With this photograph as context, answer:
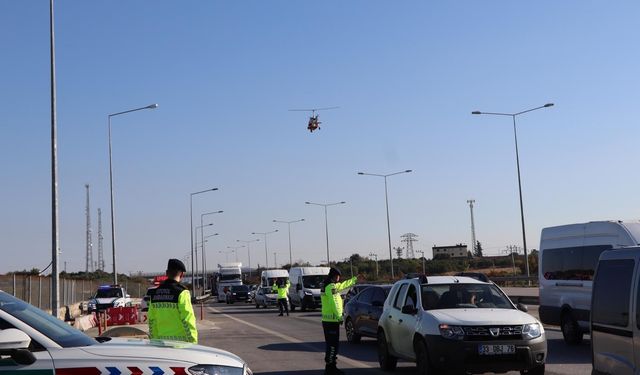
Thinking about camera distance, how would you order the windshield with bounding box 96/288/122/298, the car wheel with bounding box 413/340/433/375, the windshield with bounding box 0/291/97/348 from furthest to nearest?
the windshield with bounding box 96/288/122/298
the car wheel with bounding box 413/340/433/375
the windshield with bounding box 0/291/97/348

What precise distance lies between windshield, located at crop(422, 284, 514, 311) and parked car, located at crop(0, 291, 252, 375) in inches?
259

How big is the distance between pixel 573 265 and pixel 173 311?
1095 centimetres

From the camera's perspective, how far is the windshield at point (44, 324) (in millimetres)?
5891

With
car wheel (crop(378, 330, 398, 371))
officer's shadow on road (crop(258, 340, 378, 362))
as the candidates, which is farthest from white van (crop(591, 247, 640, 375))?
officer's shadow on road (crop(258, 340, 378, 362))

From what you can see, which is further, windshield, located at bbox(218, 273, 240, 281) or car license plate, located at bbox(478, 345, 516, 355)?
windshield, located at bbox(218, 273, 240, 281)

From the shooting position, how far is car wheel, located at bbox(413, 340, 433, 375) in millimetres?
11441

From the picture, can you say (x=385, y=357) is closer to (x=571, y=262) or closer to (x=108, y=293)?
(x=571, y=262)

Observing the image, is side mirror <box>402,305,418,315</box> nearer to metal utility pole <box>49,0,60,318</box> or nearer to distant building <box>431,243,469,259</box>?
metal utility pole <box>49,0,60,318</box>

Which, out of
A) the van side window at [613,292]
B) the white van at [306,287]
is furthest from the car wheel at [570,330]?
the white van at [306,287]

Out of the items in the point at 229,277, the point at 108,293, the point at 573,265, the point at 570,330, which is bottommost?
the point at 570,330

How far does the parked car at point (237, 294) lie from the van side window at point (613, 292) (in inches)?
1995

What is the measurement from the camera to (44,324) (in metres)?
6.09

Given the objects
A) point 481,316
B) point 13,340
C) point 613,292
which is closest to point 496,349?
point 481,316

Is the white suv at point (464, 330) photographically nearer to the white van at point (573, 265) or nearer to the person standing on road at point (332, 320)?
the person standing on road at point (332, 320)
